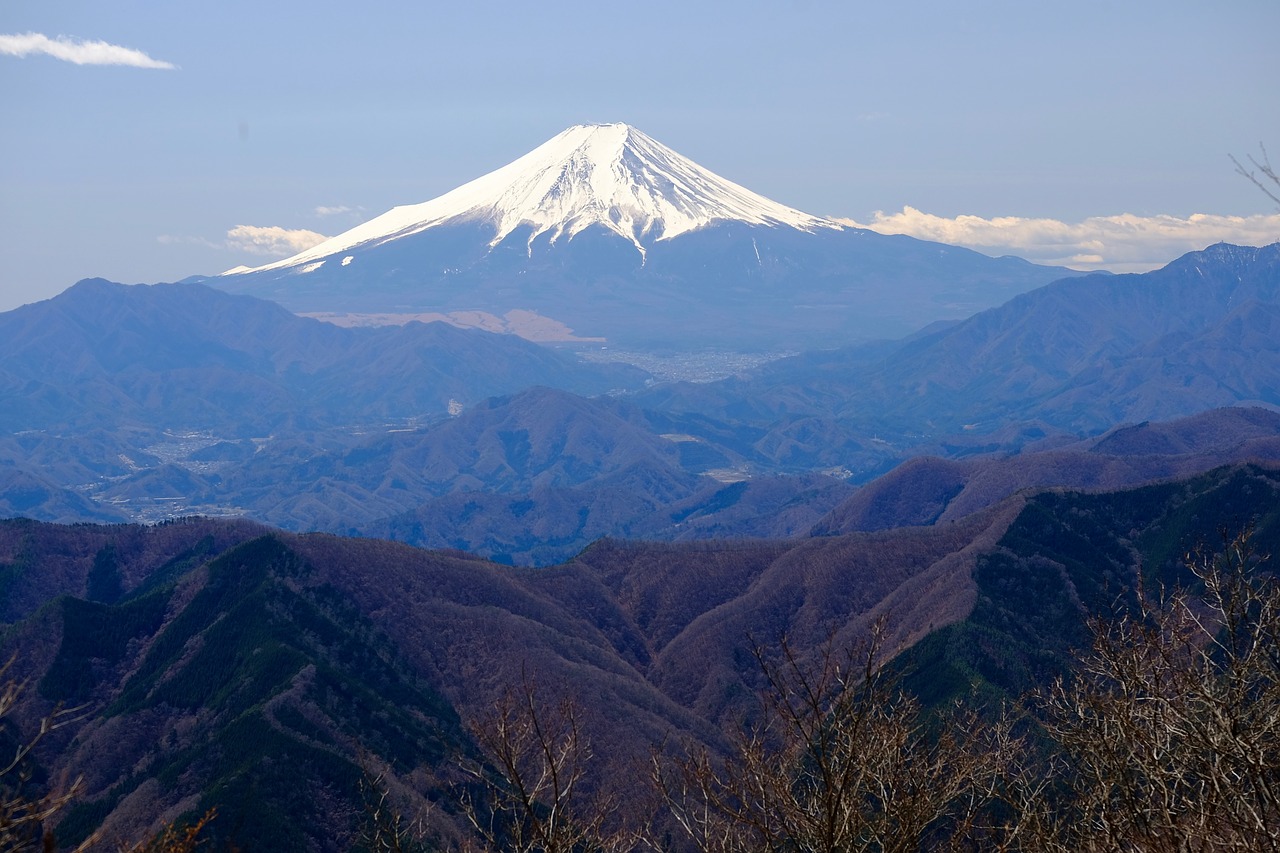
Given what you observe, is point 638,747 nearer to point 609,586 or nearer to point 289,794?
point 289,794

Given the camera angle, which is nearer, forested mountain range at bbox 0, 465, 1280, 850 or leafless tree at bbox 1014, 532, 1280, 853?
leafless tree at bbox 1014, 532, 1280, 853

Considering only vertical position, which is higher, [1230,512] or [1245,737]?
[1245,737]

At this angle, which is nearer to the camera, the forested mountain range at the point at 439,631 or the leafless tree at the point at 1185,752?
the leafless tree at the point at 1185,752

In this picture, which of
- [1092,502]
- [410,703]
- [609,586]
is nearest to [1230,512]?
[1092,502]

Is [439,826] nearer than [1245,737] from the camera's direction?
No

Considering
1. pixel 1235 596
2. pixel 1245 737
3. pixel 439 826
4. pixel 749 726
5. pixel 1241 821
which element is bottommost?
pixel 749 726

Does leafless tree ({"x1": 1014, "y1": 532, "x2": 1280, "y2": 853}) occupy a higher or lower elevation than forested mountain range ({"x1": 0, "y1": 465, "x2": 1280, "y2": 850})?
higher

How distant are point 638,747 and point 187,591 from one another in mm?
27611

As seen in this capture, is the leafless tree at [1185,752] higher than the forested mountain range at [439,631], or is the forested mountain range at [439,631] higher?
the leafless tree at [1185,752]

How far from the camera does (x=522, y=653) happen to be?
7281cm

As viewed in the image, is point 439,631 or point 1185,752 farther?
point 439,631

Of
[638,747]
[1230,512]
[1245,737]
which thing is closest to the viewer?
[1245,737]

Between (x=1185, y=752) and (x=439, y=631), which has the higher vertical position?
(x=1185, y=752)

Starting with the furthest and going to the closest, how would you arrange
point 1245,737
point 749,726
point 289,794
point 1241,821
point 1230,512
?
point 1230,512
point 749,726
point 289,794
point 1241,821
point 1245,737
